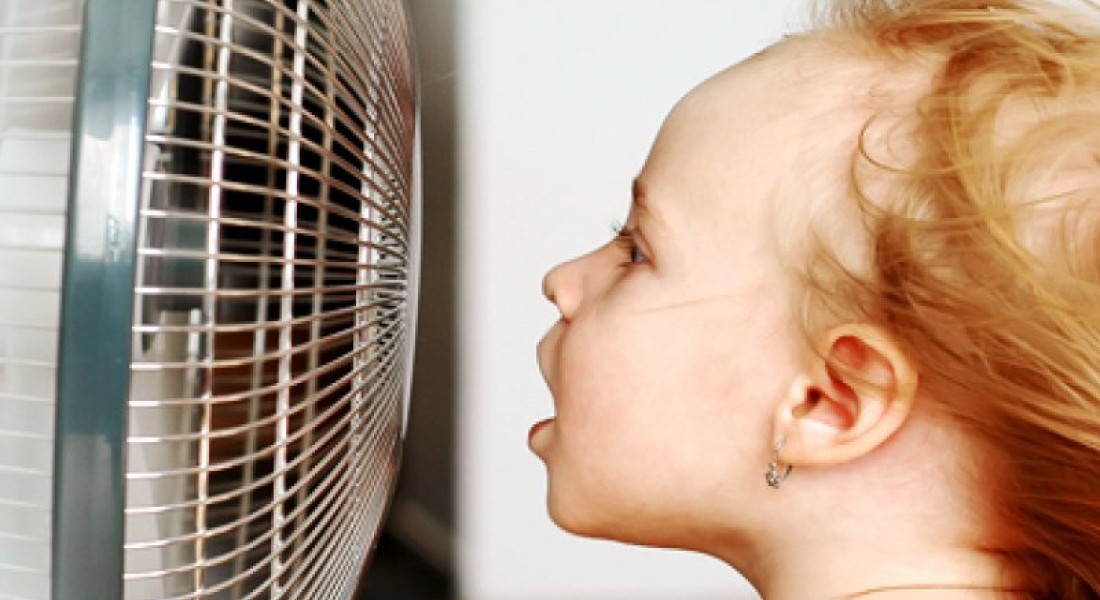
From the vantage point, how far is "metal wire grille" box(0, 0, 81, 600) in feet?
1.69

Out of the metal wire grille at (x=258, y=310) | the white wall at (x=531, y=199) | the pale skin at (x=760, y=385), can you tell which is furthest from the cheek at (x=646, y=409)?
the white wall at (x=531, y=199)

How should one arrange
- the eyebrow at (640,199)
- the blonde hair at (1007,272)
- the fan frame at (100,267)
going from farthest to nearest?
the eyebrow at (640,199) → the blonde hair at (1007,272) → the fan frame at (100,267)

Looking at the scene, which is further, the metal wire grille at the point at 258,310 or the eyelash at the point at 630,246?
the eyelash at the point at 630,246

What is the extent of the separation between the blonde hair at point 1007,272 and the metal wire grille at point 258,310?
0.91ft

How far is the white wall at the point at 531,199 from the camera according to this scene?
113 centimetres

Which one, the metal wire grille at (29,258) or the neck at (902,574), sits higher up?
the metal wire grille at (29,258)

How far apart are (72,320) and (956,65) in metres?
0.52

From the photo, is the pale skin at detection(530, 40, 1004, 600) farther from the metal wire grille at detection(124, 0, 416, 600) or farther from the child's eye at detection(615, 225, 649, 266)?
the metal wire grille at detection(124, 0, 416, 600)

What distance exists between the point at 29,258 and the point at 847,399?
17.6 inches

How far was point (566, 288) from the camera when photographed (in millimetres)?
834

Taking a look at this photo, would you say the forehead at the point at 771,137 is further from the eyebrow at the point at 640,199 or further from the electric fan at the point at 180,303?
the electric fan at the point at 180,303

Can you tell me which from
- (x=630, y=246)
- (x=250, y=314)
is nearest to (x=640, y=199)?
(x=630, y=246)

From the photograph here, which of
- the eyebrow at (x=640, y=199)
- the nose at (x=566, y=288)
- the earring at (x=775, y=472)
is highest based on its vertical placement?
the eyebrow at (x=640, y=199)

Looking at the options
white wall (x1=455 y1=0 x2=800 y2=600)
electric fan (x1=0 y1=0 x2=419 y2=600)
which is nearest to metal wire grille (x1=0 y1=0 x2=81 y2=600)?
electric fan (x1=0 y1=0 x2=419 y2=600)
